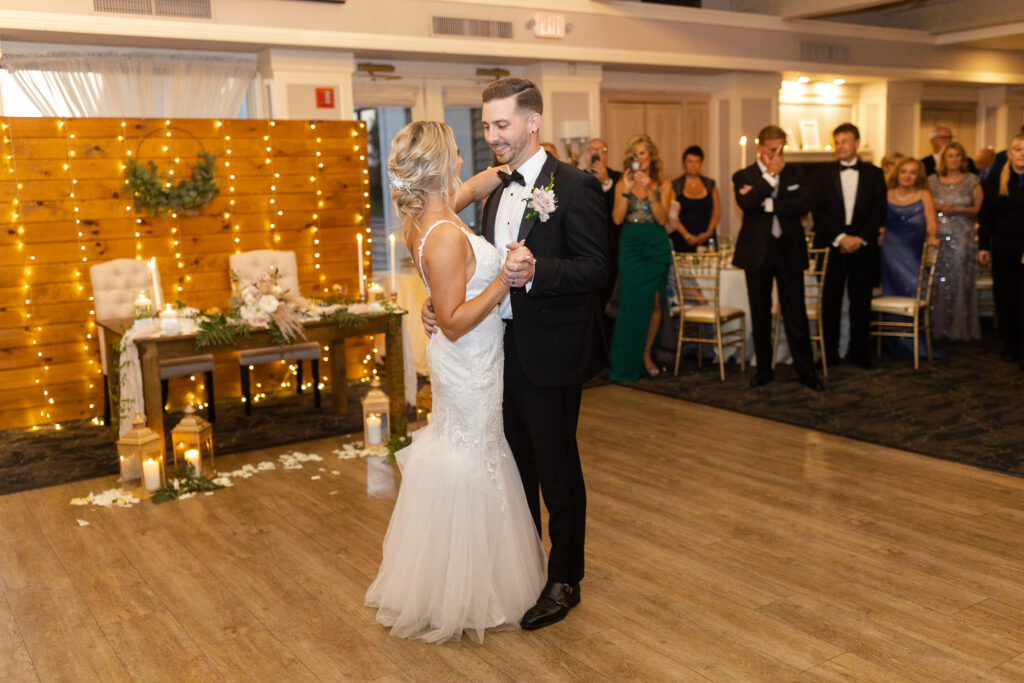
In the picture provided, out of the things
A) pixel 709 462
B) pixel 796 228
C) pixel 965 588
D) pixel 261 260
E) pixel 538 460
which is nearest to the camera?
pixel 538 460

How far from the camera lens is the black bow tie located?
9.62 feet

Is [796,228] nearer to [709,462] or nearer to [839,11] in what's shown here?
[709,462]

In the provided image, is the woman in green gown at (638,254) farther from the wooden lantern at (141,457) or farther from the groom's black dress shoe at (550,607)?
the groom's black dress shoe at (550,607)

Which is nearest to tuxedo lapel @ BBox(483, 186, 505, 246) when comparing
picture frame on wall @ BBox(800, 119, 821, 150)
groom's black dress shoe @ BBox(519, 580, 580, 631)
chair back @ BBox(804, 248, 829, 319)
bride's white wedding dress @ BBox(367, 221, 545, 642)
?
bride's white wedding dress @ BBox(367, 221, 545, 642)

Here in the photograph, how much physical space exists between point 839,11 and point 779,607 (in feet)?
27.7

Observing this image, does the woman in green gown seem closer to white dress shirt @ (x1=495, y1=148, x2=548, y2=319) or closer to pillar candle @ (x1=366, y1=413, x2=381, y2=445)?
pillar candle @ (x1=366, y1=413, x2=381, y2=445)

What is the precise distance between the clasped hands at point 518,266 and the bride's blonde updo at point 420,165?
1.19ft

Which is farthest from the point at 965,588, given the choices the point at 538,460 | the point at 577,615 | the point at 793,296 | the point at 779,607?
the point at 793,296

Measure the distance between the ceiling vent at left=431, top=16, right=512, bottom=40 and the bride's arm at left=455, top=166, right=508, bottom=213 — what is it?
17.3 ft

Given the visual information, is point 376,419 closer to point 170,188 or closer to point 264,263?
point 264,263

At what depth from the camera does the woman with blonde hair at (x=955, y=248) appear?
802 cm

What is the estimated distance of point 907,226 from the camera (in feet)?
24.3

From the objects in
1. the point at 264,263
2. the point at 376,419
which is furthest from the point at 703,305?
the point at 264,263

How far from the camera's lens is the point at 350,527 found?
420 centimetres
